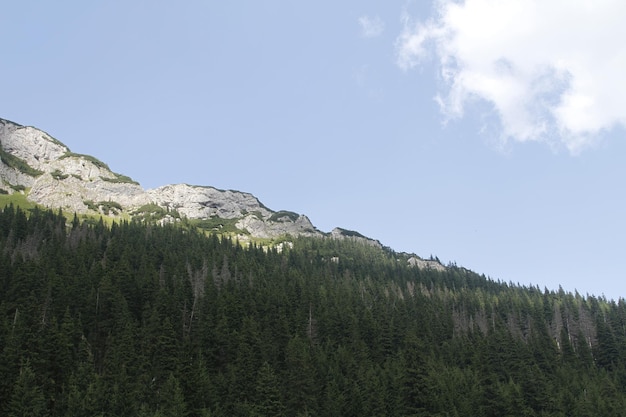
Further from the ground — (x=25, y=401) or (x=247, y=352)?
(x=247, y=352)

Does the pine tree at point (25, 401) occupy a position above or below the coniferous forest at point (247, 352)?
below

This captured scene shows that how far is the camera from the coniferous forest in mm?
65312

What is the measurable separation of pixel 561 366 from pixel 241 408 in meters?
83.2

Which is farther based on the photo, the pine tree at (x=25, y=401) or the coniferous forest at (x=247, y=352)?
the coniferous forest at (x=247, y=352)

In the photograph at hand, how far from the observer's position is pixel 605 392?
9256cm

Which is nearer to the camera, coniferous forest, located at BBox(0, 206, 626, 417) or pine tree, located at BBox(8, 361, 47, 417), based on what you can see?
pine tree, located at BBox(8, 361, 47, 417)

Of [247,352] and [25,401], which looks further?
[247,352]

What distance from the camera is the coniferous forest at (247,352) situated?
6531 centimetres

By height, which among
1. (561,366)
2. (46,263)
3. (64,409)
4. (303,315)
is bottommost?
(64,409)

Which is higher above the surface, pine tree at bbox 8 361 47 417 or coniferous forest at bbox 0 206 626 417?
coniferous forest at bbox 0 206 626 417

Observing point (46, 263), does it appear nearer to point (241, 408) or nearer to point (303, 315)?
point (303, 315)

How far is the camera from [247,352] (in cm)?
8231

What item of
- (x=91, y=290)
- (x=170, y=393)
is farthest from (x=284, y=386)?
(x=91, y=290)

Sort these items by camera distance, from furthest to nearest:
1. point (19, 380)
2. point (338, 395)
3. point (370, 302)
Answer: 1. point (370, 302)
2. point (338, 395)
3. point (19, 380)
